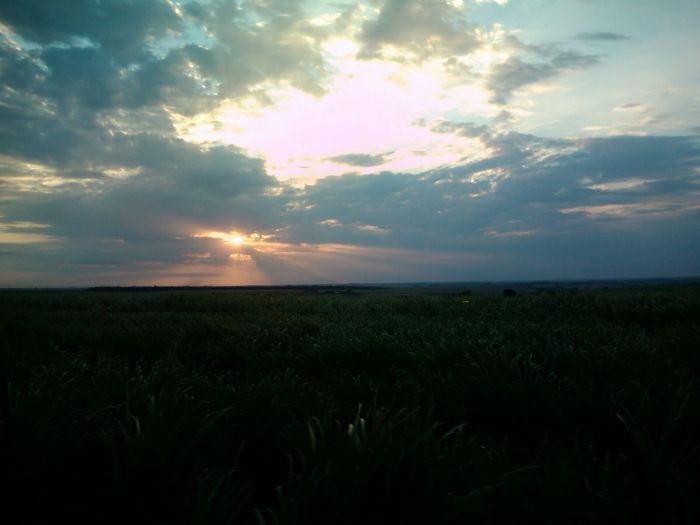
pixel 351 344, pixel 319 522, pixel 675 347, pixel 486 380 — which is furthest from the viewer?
pixel 675 347

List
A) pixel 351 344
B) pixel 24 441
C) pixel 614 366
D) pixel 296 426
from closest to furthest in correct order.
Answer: pixel 24 441 → pixel 296 426 → pixel 614 366 → pixel 351 344

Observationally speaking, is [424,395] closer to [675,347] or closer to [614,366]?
[614,366]

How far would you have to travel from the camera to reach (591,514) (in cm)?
206

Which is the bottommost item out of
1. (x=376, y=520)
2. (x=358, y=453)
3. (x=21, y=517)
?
(x=21, y=517)

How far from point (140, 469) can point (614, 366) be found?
4721 millimetres

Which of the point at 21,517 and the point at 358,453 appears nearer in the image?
the point at 358,453

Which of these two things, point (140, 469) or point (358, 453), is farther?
point (140, 469)

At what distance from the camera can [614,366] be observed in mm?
4785

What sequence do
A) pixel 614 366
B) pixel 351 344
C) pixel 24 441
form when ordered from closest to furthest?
pixel 24 441, pixel 614 366, pixel 351 344

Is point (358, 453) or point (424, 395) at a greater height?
point (358, 453)

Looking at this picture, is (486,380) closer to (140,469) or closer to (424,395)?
(424,395)

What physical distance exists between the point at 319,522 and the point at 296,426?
1.43 meters

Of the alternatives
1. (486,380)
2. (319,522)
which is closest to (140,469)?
(319,522)

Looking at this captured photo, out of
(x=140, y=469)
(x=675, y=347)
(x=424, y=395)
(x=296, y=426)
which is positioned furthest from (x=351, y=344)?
(x=675, y=347)
